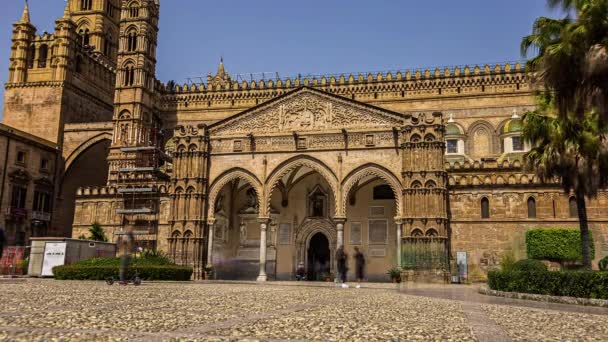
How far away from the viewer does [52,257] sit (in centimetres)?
2970

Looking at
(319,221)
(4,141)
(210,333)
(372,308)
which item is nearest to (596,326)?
(372,308)

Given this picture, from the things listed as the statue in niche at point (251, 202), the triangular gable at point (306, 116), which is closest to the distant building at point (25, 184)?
the triangular gable at point (306, 116)

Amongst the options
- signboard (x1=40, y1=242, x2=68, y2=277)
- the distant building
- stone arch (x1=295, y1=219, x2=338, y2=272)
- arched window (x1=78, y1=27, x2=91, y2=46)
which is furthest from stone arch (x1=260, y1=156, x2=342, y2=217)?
arched window (x1=78, y1=27, x2=91, y2=46)

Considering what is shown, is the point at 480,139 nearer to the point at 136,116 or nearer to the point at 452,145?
the point at 452,145

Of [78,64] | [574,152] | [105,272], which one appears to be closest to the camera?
[574,152]

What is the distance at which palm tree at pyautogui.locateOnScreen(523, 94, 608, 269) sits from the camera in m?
20.3

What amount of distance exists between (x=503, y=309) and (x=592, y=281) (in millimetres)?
3055

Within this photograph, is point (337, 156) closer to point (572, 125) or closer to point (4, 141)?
point (572, 125)

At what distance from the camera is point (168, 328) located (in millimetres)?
8438

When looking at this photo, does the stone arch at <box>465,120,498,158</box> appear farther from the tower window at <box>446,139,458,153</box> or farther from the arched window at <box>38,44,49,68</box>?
the arched window at <box>38,44,49,68</box>

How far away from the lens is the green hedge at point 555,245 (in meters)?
31.8

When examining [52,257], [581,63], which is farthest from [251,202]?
[581,63]

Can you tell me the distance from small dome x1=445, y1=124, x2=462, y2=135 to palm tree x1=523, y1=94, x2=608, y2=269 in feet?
71.8

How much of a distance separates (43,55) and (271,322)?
50.4 meters
